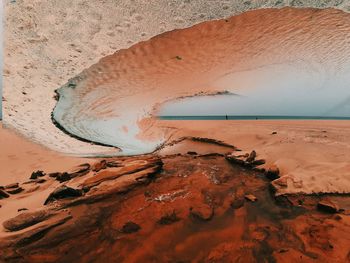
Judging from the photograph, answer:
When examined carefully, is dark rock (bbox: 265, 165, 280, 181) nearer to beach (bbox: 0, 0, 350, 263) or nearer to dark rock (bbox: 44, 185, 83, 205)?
beach (bbox: 0, 0, 350, 263)

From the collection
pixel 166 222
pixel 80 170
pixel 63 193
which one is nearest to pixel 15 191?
pixel 63 193

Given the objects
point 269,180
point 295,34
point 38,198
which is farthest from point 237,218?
point 295,34

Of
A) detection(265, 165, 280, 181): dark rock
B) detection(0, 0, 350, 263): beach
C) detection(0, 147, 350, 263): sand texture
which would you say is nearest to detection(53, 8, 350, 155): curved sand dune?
detection(0, 0, 350, 263): beach

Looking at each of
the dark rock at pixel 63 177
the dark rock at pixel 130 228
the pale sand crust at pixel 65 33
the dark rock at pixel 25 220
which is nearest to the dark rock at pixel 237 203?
the dark rock at pixel 130 228

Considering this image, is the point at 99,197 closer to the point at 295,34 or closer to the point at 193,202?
the point at 193,202

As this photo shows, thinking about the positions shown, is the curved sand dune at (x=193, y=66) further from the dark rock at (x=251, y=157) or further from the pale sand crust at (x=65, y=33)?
the dark rock at (x=251, y=157)

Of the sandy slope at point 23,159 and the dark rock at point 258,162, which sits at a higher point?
the sandy slope at point 23,159

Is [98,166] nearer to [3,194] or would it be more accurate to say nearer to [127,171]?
[127,171]
